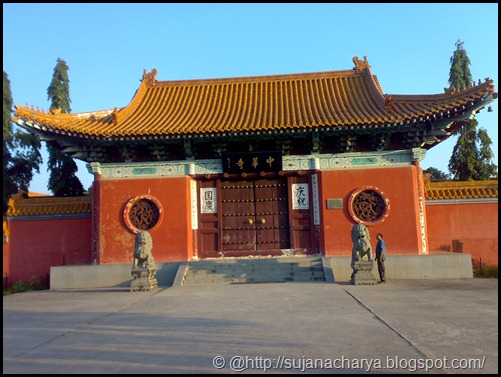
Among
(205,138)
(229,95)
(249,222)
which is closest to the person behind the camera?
(205,138)

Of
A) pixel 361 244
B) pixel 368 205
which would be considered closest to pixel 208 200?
pixel 368 205

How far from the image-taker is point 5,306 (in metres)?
7.96

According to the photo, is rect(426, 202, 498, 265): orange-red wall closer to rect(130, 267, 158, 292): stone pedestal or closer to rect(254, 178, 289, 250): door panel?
rect(254, 178, 289, 250): door panel

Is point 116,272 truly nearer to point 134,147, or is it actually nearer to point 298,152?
point 134,147

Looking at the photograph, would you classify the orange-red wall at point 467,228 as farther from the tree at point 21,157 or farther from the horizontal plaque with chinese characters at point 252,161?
the tree at point 21,157

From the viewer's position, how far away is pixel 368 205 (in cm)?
1141

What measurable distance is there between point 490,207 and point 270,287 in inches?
266

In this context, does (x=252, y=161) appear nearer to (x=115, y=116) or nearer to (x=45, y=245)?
(x=115, y=116)

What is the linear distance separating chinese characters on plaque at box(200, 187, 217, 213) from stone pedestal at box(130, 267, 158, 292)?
2.80 m

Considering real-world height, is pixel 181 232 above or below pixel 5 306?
above

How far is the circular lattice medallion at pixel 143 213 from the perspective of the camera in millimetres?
11609

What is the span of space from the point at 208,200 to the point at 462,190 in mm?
6924

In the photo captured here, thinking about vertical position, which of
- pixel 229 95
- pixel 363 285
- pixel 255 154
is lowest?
pixel 363 285

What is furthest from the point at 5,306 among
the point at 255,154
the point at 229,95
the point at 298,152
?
the point at 229,95
